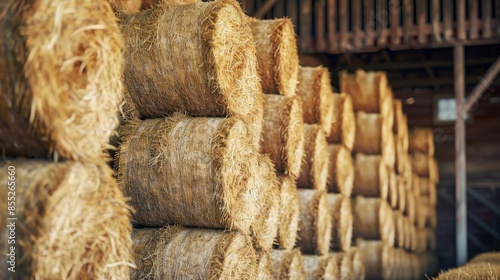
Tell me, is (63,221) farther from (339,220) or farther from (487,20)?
(487,20)

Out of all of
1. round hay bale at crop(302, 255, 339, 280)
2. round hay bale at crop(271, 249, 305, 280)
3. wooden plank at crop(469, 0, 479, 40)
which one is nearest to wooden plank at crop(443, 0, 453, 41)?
wooden plank at crop(469, 0, 479, 40)

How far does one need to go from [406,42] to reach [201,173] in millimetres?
6174

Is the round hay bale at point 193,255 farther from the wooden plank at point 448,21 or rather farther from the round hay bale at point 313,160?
the wooden plank at point 448,21

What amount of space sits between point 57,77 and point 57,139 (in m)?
0.24

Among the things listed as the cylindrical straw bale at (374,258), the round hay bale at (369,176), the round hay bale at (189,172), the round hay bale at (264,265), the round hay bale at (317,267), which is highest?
the round hay bale at (189,172)

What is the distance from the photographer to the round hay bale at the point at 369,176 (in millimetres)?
9094

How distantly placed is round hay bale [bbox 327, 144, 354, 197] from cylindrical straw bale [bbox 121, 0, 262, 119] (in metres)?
3.08

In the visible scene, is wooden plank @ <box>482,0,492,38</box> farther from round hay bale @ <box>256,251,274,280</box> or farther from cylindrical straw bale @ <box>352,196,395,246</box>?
round hay bale @ <box>256,251,274,280</box>

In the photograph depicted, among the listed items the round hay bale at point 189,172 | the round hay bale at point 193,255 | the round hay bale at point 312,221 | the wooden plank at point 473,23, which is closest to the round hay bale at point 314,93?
the round hay bale at point 312,221

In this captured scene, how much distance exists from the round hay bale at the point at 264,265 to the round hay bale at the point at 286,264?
0.33m

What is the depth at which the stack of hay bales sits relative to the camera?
2754mm

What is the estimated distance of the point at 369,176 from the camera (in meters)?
9.12

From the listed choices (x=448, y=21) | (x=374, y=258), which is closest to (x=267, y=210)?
(x=374, y=258)

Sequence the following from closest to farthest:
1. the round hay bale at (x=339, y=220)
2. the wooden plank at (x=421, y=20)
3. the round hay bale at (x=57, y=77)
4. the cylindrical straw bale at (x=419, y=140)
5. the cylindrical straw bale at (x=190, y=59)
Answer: the round hay bale at (x=57, y=77), the cylindrical straw bale at (x=190, y=59), the round hay bale at (x=339, y=220), the wooden plank at (x=421, y=20), the cylindrical straw bale at (x=419, y=140)
